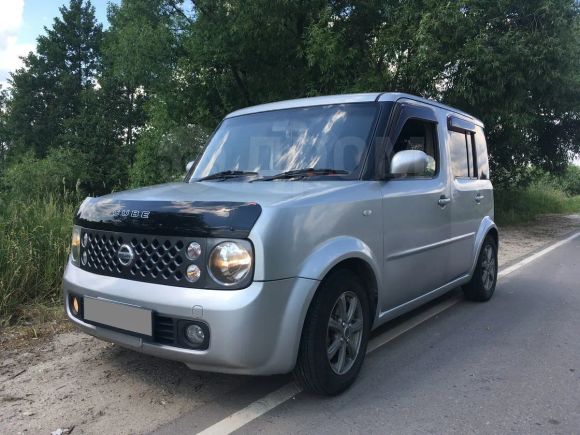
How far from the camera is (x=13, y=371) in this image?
12.5 ft

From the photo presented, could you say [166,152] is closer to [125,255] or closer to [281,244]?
[125,255]

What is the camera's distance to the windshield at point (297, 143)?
3.82 metres

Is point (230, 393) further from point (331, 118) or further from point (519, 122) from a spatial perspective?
point (519, 122)

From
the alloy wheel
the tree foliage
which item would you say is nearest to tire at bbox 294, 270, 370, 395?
the alloy wheel

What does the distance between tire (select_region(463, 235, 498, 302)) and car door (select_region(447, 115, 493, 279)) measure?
1.23 feet

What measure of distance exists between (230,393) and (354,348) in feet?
2.86

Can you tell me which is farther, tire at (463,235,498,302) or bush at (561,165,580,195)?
bush at (561,165,580,195)

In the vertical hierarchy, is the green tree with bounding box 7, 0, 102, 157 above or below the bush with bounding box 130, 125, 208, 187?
above

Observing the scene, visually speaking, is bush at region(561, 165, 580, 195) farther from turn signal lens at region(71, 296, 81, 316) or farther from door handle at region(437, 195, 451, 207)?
turn signal lens at region(71, 296, 81, 316)

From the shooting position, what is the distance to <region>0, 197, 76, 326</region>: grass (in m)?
5.08

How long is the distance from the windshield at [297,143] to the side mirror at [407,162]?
0.82 ft

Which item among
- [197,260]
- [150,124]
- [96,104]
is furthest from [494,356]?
[96,104]

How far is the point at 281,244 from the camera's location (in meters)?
2.87

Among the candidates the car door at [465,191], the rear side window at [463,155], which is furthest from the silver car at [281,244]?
the rear side window at [463,155]
